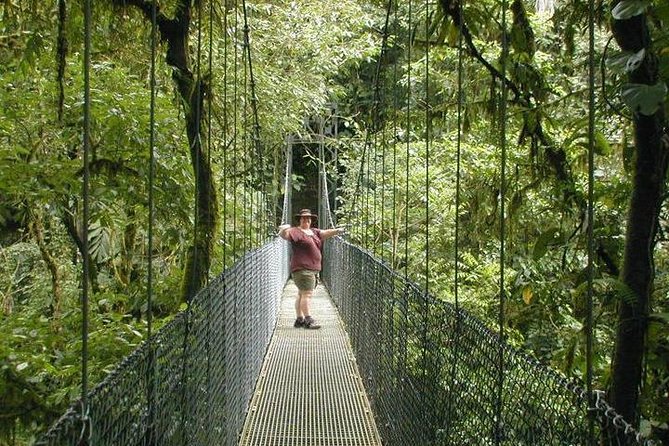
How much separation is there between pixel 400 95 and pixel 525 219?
15.6ft

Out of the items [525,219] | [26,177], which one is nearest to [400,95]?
[525,219]

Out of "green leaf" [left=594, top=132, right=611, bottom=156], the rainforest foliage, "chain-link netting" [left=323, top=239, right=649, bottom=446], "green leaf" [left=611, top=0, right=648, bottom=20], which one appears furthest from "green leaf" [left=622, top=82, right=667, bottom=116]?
"green leaf" [left=594, top=132, right=611, bottom=156]

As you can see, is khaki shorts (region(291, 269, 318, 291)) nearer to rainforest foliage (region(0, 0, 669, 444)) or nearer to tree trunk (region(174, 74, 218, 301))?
rainforest foliage (region(0, 0, 669, 444))

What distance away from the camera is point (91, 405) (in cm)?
86

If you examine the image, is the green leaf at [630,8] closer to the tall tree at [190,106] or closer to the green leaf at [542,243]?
the green leaf at [542,243]

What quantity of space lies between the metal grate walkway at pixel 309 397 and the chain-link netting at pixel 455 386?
106 millimetres

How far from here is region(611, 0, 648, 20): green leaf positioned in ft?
3.10

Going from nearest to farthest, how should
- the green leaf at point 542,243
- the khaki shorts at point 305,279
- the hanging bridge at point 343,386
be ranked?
1. the hanging bridge at point 343,386
2. the green leaf at point 542,243
3. the khaki shorts at point 305,279

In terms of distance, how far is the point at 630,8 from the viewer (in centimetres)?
96

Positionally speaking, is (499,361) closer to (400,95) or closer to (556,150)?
(556,150)

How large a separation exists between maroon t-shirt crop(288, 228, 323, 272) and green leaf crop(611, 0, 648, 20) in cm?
370

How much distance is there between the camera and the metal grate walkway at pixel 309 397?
262 centimetres

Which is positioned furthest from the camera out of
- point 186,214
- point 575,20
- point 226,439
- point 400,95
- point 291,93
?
point 400,95

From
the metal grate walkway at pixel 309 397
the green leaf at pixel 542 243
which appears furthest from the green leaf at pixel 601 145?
the metal grate walkway at pixel 309 397
